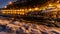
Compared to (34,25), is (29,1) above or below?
above

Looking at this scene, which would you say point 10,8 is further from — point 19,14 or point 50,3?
point 50,3

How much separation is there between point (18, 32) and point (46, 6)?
0.55 meters

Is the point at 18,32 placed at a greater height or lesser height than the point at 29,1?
lesser

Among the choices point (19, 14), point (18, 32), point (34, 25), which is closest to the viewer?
point (18, 32)

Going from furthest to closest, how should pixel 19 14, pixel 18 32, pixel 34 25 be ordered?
1. pixel 19 14
2. pixel 34 25
3. pixel 18 32

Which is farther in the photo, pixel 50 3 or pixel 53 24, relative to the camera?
pixel 50 3

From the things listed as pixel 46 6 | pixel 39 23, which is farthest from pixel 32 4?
pixel 39 23

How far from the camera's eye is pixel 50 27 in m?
1.51

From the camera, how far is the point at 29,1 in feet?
6.03

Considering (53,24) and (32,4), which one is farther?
(32,4)

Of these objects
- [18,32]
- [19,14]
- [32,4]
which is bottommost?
[18,32]

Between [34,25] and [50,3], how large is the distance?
0.41 metres

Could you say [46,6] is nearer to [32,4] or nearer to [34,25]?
[32,4]

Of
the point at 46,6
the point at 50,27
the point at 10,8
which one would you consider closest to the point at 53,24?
the point at 50,27
